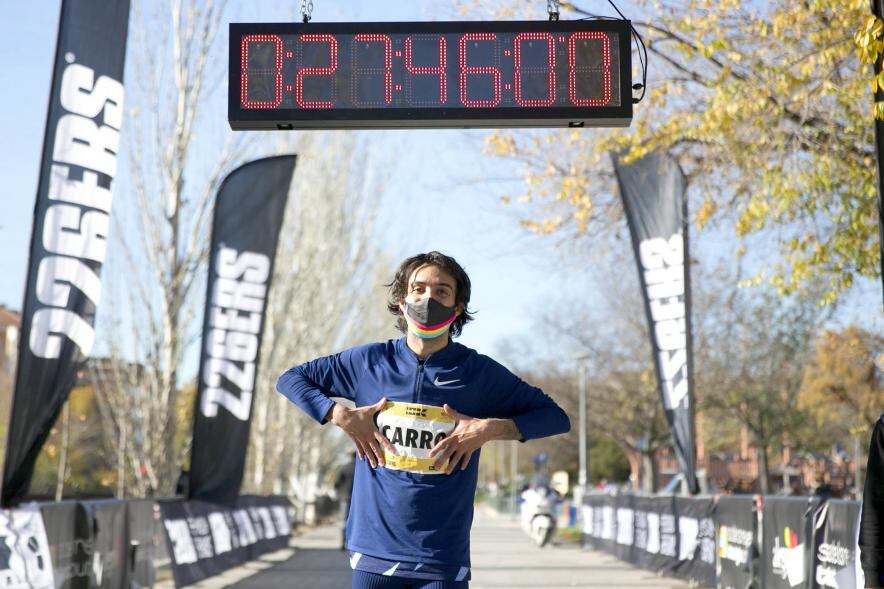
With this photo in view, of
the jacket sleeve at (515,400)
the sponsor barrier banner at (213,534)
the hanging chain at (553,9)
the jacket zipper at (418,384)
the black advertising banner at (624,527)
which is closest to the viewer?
the jacket zipper at (418,384)

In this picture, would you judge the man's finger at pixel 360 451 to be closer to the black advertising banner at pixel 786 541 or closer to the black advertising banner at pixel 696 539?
the black advertising banner at pixel 786 541

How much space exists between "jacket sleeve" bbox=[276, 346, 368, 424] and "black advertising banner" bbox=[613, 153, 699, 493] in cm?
1045

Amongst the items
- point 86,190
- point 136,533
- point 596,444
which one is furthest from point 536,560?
point 596,444

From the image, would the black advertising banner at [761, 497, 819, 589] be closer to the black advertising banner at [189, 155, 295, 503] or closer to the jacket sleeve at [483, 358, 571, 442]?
the jacket sleeve at [483, 358, 571, 442]

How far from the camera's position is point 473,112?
727 cm

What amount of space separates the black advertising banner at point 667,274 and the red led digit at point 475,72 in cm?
784

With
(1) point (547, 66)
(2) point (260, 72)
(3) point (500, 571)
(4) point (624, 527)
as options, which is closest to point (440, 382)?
(1) point (547, 66)

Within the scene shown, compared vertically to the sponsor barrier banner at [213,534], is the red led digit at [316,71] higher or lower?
higher

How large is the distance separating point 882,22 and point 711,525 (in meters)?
9.47

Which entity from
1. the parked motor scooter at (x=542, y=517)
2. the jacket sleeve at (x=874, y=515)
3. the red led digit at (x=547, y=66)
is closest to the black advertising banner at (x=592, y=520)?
the parked motor scooter at (x=542, y=517)

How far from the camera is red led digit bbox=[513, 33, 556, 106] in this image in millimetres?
7309

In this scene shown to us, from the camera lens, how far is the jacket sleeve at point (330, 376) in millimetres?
4535

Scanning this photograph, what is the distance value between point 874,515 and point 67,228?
7859 mm

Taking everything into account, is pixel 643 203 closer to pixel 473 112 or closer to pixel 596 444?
pixel 473 112
